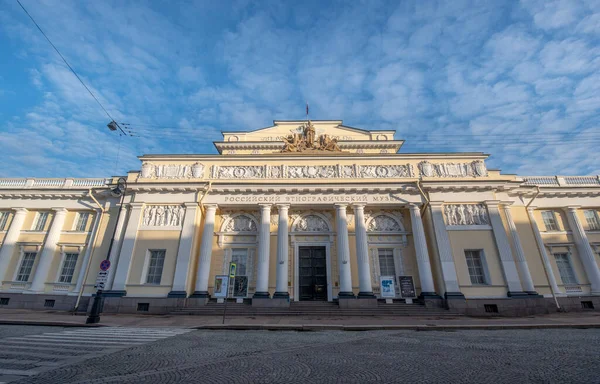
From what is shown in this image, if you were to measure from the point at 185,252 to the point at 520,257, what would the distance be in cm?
2072

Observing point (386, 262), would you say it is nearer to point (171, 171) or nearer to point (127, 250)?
point (171, 171)

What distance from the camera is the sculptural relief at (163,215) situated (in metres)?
18.2

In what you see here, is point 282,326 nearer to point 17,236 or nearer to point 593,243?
point 17,236

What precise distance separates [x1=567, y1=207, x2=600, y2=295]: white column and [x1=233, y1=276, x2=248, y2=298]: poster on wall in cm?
2221

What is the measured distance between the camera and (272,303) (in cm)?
1628

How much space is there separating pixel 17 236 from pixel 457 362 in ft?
88.8

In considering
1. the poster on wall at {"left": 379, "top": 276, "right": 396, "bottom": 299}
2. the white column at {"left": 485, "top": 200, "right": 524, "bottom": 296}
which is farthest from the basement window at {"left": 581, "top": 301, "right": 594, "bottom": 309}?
the poster on wall at {"left": 379, "top": 276, "right": 396, "bottom": 299}

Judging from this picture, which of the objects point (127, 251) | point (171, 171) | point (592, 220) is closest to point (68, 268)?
point (127, 251)

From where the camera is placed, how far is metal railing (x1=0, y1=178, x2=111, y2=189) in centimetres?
2060

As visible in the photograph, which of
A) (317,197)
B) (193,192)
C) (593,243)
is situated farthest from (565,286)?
(193,192)

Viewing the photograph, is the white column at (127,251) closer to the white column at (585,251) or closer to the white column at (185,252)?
the white column at (185,252)

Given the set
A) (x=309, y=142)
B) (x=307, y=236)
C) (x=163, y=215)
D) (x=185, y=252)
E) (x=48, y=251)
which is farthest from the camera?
(x=309, y=142)

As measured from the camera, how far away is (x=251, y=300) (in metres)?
17.1

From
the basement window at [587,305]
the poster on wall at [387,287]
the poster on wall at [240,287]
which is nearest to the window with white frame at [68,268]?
the poster on wall at [240,287]
